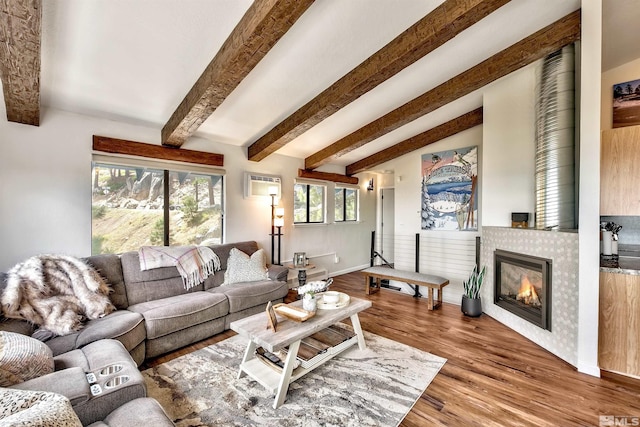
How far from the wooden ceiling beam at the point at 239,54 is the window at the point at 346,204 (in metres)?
3.70

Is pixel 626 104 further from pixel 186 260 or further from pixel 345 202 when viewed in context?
pixel 186 260

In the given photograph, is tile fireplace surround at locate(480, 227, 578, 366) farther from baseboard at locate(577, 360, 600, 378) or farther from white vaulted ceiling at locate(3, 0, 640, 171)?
white vaulted ceiling at locate(3, 0, 640, 171)

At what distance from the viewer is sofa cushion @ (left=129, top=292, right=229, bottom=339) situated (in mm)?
2490

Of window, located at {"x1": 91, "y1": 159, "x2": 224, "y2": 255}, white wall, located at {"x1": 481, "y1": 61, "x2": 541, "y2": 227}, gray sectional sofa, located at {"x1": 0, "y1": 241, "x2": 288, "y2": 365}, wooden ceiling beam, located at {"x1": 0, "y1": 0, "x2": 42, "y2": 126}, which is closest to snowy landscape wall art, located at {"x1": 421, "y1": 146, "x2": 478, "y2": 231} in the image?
white wall, located at {"x1": 481, "y1": 61, "x2": 541, "y2": 227}

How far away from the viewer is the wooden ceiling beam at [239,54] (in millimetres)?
1802

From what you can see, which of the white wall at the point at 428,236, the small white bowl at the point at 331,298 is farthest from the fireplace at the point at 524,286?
the small white bowl at the point at 331,298

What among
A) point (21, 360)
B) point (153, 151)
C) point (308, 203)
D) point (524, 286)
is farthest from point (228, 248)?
point (524, 286)

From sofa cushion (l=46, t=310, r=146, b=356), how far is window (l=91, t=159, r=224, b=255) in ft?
3.76

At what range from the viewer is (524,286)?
3109mm

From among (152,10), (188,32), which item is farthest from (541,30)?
(152,10)

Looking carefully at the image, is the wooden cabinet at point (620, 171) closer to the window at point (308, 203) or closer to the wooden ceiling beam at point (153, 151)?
the window at point (308, 203)

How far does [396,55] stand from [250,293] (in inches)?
115

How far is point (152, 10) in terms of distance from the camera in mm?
1884

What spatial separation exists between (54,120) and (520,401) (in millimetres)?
4862
